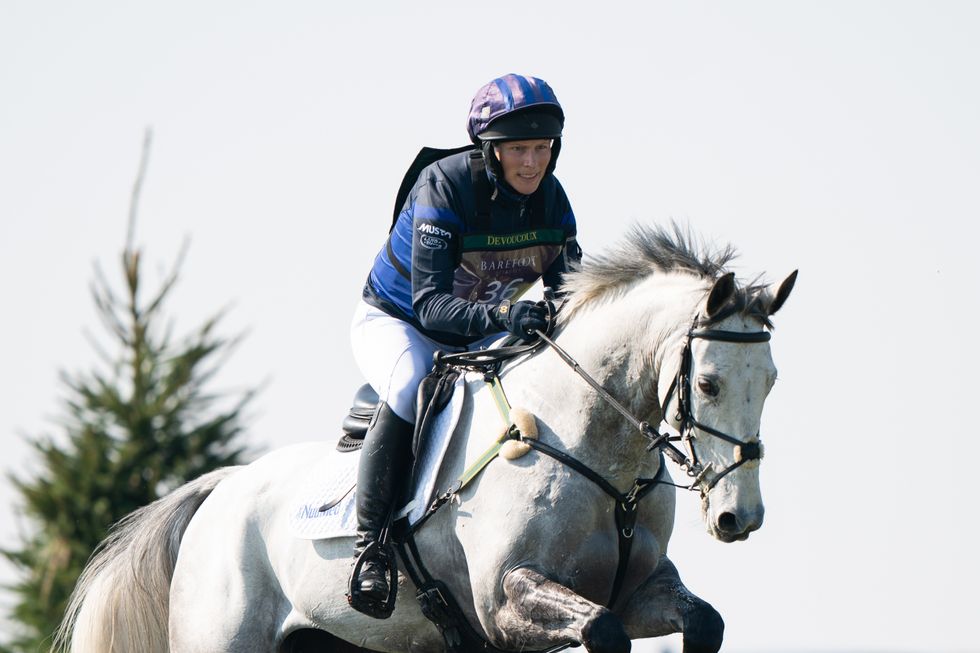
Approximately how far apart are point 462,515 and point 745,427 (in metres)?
1.70

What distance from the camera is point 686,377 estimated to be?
744 centimetres

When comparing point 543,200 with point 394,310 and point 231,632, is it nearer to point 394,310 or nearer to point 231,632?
point 394,310

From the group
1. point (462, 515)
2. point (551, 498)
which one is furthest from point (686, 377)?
point (462, 515)

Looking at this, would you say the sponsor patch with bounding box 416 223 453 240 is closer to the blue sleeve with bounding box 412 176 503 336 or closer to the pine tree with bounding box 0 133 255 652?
the blue sleeve with bounding box 412 176 503 336

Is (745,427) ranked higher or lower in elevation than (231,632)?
higher

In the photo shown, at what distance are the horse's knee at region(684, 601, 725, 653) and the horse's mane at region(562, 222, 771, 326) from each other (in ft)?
5.27

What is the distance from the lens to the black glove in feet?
26.7

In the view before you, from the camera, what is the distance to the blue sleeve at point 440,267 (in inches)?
321

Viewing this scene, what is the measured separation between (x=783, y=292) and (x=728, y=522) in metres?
1.20

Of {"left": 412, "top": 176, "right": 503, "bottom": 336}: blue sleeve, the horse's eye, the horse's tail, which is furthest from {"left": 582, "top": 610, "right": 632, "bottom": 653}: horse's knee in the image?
the horse's tail

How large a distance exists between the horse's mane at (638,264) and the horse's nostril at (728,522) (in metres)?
1.23

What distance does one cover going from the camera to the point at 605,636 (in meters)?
7.42

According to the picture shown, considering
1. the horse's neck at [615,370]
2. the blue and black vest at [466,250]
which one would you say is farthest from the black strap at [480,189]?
the horse's neck at [615,370]

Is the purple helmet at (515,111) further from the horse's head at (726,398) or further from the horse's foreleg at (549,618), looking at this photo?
the horse's foreleg at (549,618)
